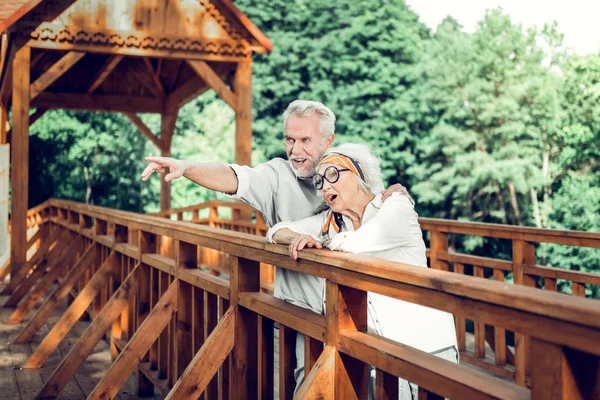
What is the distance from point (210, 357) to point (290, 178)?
3.02 feet

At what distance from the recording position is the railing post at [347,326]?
102 inches

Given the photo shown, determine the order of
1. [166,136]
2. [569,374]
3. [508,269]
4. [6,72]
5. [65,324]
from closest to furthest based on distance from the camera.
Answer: [569,374] → [508,269] → [65,324] → [6,72] → [166,136]

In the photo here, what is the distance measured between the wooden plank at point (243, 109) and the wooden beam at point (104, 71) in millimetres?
2044

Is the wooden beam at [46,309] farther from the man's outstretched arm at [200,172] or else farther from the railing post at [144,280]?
the man's outstretched arm at [200,172]

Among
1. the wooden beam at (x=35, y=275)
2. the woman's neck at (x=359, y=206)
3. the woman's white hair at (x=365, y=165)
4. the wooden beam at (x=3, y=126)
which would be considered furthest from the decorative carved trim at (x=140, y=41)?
the woman's neck at (x=359, y=206)

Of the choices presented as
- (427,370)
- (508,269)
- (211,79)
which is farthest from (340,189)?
(211,79)

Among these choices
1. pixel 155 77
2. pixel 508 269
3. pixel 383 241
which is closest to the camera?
pixel 383 241

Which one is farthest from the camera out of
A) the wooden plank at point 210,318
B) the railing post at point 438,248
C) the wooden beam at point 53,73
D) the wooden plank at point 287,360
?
the wooden beam at point 53,73

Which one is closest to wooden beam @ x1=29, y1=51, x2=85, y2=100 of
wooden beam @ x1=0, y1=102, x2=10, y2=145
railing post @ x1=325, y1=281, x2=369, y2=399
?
wooden beam @ x1=0, y1=102, x2=10, y2=145

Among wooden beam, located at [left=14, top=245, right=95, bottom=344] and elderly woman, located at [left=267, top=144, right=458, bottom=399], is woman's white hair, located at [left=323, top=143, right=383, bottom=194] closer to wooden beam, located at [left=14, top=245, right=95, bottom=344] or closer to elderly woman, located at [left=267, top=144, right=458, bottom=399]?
elderly woman, located at [left=267, top=144, right=458, bottom=399]

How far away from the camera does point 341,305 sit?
2.59 m

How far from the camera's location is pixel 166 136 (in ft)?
53.1

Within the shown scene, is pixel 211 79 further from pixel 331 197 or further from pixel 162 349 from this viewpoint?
pixel 331 197

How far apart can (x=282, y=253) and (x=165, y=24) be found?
821cm
